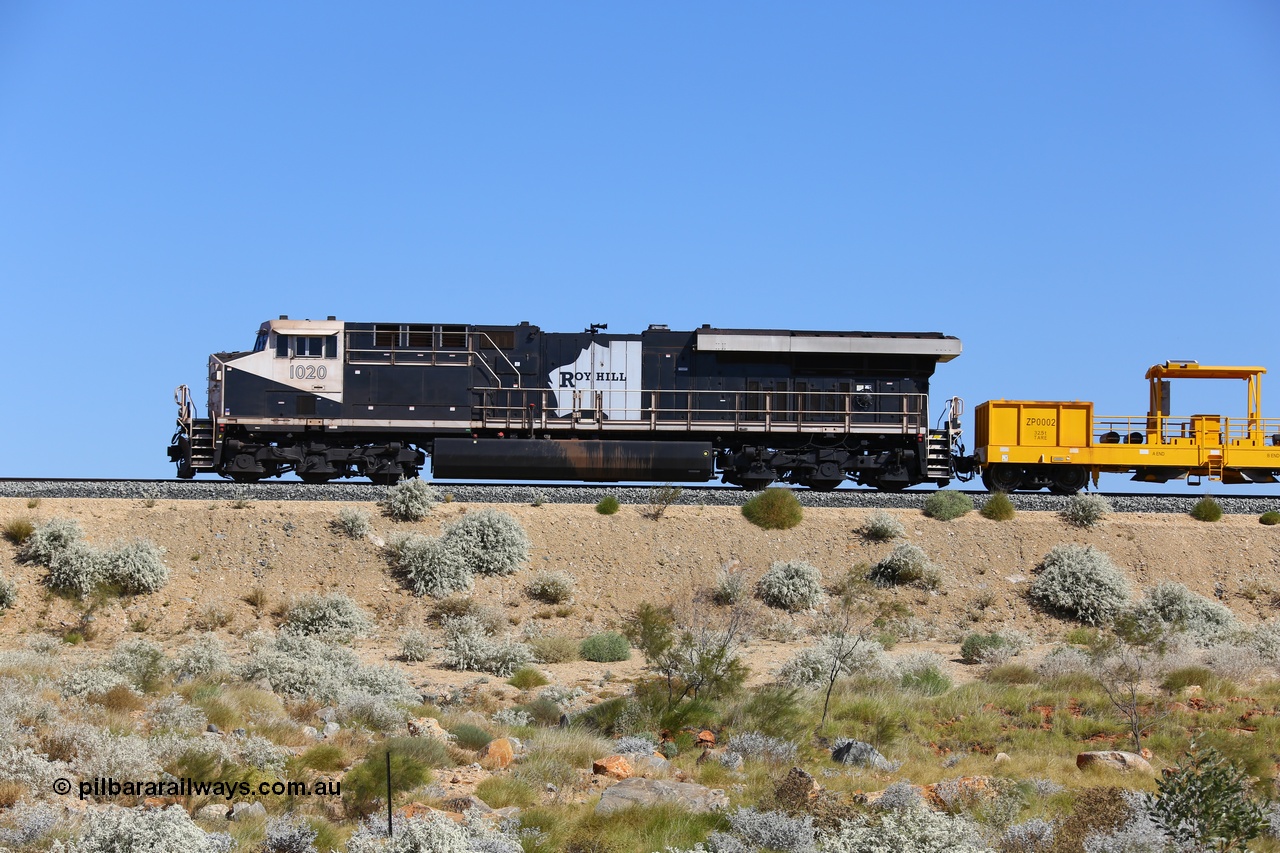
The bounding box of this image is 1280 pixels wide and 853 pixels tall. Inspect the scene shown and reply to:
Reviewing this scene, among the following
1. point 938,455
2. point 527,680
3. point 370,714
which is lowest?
point 527,680

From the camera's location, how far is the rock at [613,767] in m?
12.1

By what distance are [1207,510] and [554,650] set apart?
15.7 meters

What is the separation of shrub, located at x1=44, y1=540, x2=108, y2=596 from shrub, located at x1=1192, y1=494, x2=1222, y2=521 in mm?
22830

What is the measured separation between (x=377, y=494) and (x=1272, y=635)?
1736 cm

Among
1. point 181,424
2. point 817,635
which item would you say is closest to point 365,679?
point 817,635

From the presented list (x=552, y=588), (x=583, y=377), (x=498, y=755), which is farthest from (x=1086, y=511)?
(x=498, y=755)

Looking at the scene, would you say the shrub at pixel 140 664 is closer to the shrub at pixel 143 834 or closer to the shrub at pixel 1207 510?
the shrub at pixel 143 834

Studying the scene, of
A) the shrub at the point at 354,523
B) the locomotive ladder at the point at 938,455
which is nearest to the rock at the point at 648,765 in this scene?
the shrub at the point at 354,523

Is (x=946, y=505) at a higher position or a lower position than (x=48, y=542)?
higher

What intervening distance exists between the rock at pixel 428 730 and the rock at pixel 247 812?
3.04 metres

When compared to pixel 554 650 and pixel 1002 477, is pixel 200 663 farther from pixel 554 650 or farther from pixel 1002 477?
pixel 1002 477

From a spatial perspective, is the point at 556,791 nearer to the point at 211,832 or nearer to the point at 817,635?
the point at 211,832

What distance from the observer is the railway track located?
82.1 feet

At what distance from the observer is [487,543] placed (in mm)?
23609
